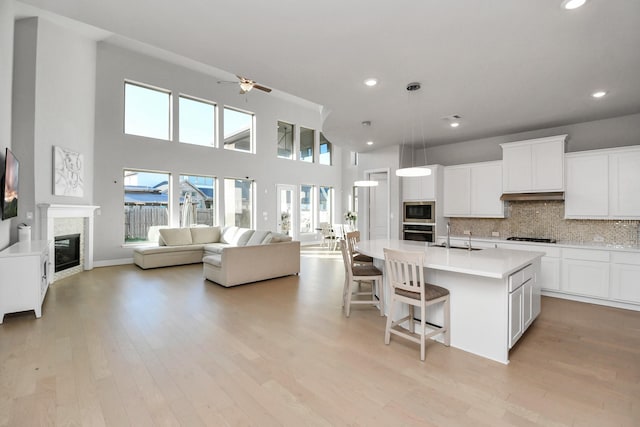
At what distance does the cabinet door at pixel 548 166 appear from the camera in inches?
180

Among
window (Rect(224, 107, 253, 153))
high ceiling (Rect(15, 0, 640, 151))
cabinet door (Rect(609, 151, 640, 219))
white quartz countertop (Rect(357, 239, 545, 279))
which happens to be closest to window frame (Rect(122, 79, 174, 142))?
window (Rect(224, 107, 253, 153))

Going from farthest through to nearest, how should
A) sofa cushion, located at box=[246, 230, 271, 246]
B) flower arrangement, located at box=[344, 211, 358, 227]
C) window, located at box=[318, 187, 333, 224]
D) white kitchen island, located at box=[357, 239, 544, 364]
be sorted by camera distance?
window, located at box=[318, 187, 333, 224] → flower arrangement, located at box=[344, 211, 358, 227] → sofa cushion, located at box=[246, 230, 271, 246] → white kitchen island, located at box=[357, 239, 544, 364]

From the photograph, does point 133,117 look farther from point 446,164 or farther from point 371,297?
point 446,164

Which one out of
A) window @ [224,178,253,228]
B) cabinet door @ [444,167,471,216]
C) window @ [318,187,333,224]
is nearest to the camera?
cabinet door @ [444,167,471,216]

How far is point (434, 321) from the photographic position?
3055 millimetres

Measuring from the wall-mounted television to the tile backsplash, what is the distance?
291 inches

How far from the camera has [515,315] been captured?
8.91ft

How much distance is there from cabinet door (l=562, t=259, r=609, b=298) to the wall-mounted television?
7.82 m

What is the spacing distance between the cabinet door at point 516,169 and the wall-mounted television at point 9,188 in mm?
7448

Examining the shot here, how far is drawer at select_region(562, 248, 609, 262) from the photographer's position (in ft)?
13.1

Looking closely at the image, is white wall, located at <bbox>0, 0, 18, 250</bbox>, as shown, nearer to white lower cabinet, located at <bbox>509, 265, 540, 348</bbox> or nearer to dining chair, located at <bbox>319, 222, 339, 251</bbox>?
white lower cabinet, located at <bbox>509, 265, 540, 348</bbox>

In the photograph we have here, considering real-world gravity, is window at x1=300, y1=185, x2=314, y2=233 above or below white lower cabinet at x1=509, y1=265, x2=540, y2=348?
above

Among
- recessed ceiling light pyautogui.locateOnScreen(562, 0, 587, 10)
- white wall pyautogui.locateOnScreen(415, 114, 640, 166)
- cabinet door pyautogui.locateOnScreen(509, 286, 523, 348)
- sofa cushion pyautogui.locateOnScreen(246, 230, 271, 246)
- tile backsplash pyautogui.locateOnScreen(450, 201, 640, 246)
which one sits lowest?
cabinet door pyautogui.locateOnScreen(509, 286, 523, 348)

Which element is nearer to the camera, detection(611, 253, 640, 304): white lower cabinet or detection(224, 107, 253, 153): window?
detection(611, 253, 640, 304): white lower cabinet
